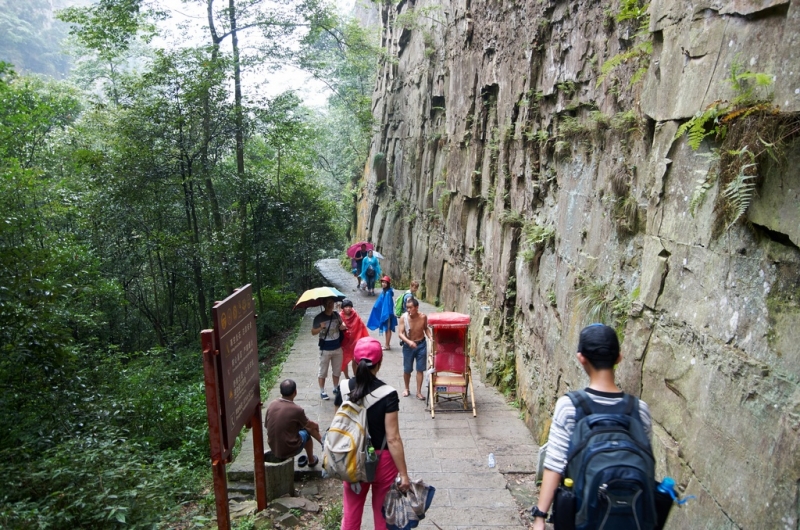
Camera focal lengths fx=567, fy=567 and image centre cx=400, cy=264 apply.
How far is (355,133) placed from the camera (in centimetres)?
3222

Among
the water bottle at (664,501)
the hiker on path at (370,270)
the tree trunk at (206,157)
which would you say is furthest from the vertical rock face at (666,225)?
the tree trunk at (206,157)

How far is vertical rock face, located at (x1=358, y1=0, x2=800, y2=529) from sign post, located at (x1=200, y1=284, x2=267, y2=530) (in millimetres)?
2993

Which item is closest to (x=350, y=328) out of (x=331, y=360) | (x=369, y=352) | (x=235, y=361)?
(x=331, y=360)

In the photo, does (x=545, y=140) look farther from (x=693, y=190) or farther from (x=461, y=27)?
(x=461, y=27)

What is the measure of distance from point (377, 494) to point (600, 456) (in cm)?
186

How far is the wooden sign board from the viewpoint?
4.12m

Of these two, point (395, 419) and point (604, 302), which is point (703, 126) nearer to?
point (604, 302)

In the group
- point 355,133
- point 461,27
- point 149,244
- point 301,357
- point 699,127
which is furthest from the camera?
point 355,133

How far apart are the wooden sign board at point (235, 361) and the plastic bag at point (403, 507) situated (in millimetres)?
1307

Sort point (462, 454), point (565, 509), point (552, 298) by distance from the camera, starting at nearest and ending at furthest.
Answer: point (565, 509)
point (462, 454)
point (552, 298)

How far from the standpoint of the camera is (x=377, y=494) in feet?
12.1

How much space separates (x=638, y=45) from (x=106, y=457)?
21.1 ft

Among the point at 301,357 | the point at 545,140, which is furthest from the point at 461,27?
the point at 301,357

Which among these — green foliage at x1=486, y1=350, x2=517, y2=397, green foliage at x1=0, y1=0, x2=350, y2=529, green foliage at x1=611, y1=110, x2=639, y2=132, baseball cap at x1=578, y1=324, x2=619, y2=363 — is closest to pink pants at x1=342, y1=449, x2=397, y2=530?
baseball cap at x1=578, y1=324, x2=619, y2=363
